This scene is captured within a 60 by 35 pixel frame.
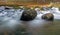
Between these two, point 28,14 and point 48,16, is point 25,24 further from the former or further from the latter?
point 48,16

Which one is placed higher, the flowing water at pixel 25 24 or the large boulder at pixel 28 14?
the large boulder at pixel 28 14

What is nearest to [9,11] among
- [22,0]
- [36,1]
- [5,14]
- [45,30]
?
[5,14]

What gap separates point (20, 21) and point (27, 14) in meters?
0.12

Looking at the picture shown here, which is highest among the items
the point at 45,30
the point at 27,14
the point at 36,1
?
the point at 36,1

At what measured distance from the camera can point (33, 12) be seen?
2.15 m

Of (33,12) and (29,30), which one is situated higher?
(33,12)

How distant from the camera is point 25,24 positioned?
2.17 m

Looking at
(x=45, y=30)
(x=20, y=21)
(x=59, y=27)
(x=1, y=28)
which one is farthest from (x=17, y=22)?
(x=59, y=27)

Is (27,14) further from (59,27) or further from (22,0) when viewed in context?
(59,27)

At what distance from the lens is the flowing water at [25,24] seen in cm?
208

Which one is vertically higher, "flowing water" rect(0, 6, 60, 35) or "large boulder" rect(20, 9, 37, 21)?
"large boulder" rect(20, 9, 37, 21)

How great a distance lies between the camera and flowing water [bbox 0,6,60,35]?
2.08 metres

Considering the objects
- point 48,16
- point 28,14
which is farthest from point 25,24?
point 48,16

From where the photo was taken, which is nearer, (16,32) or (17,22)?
(16,32)
